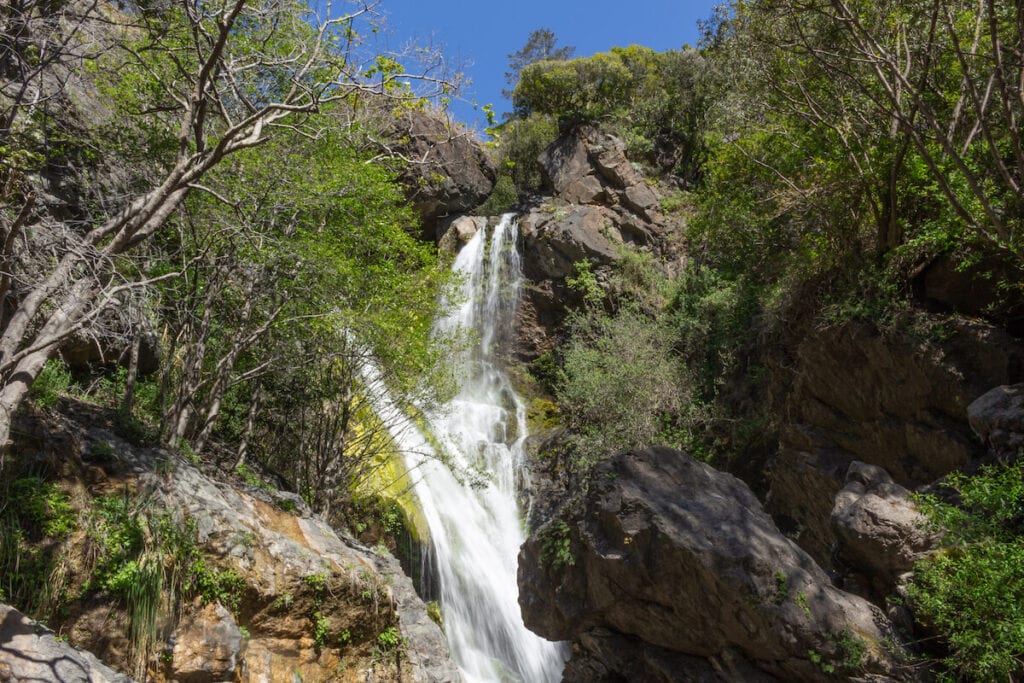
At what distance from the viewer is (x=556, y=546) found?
9.16 metres

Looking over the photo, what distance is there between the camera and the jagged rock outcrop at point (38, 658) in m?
4.37

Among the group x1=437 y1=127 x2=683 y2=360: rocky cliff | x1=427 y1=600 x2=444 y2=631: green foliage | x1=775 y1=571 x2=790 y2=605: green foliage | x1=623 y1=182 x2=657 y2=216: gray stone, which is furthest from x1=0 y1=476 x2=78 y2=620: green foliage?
x1=623 y1=182 x2=657 y2=216: gray stone

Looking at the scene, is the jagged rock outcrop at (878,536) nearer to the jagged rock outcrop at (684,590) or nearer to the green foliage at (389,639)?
the jagged rock outcrop at (684,590)

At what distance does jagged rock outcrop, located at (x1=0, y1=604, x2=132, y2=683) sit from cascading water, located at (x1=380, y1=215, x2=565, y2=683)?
231 inches

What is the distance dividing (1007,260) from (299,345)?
33.9ft

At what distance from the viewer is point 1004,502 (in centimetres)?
670

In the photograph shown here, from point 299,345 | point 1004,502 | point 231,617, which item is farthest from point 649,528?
point 299,345

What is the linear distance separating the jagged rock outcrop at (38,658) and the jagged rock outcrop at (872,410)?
10.2 m

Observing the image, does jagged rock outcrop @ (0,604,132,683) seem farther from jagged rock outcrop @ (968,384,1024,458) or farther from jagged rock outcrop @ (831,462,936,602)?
jagged rock outcrop @ (968,384,1024,458)

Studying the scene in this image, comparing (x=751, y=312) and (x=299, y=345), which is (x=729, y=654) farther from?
(x=751, y=312)

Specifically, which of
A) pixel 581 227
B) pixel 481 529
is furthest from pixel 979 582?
pixel 581 227

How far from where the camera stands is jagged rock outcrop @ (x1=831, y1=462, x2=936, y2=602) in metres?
7.49

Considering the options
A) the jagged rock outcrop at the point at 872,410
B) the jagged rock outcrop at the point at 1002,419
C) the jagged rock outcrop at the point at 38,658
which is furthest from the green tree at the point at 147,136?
the jagged rock outcrop at the point at 872,410

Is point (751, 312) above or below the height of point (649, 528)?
above
